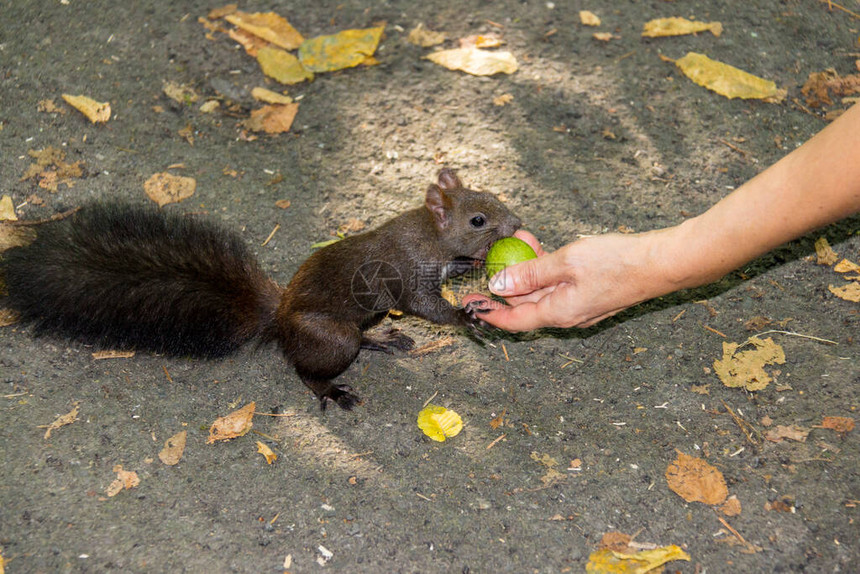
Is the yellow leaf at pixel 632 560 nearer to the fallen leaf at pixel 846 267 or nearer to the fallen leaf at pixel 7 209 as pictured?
the fallen leaf at pixel 846 267

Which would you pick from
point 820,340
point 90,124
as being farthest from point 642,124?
point 90,124

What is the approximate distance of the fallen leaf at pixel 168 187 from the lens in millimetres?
3777

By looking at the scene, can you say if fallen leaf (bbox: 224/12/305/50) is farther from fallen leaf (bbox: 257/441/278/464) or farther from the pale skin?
fallen leaf (bbox: 257/441/278/464)

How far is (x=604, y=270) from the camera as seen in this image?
256 centimetres

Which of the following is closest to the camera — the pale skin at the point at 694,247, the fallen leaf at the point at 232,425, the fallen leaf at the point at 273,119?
the pale skin at the point at 694,247

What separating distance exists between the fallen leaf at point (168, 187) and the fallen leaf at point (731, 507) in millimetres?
2872

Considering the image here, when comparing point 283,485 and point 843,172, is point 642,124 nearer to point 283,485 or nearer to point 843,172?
point 843,172

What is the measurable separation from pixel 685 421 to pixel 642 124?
6.43 ft

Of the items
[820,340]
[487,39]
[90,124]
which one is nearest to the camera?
[820,340]

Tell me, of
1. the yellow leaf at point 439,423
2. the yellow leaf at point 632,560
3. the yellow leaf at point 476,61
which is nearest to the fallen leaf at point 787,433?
the yellow leaf at point 632,560

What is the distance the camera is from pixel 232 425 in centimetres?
292

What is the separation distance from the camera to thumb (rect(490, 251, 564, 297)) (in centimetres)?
266

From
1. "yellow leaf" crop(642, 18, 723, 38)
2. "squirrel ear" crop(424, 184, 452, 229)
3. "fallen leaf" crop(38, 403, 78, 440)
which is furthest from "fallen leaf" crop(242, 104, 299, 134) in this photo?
"yellow leaf" crop(642, 18, 723, 38)

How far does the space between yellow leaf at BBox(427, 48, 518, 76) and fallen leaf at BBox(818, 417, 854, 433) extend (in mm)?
2654
